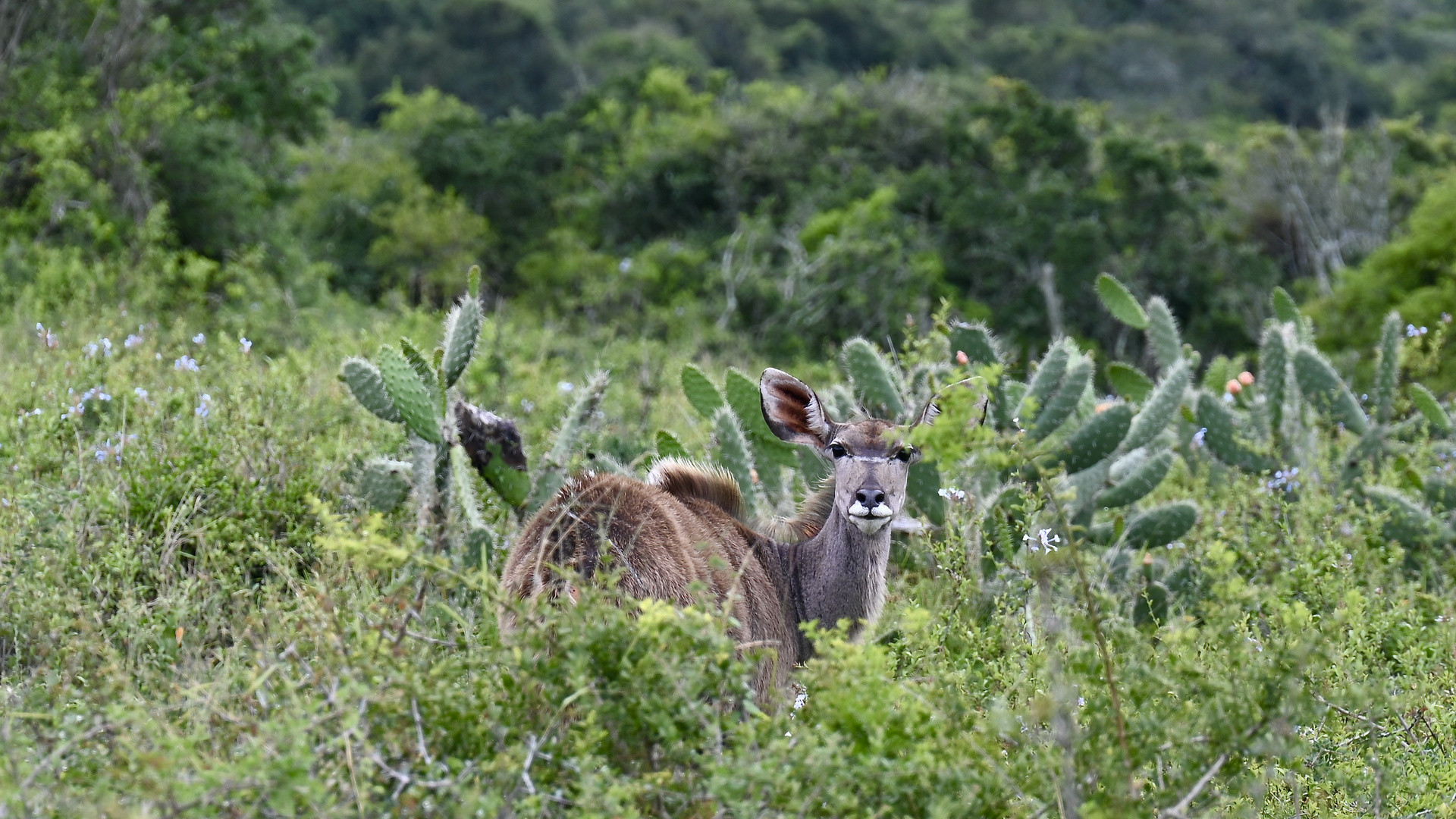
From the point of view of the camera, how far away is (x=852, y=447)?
502 cm

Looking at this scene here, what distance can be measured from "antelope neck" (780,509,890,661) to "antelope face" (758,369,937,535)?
0.25ft

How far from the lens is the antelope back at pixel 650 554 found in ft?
13.3

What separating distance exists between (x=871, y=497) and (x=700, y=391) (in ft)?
7.06

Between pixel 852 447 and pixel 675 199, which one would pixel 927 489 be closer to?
pixel 852 447

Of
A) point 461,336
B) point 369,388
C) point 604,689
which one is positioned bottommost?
point 369,388

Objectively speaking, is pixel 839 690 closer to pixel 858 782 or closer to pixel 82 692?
pixel 858 782

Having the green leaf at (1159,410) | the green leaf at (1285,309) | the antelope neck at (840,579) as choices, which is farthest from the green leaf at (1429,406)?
the antelope neck at (840,579)

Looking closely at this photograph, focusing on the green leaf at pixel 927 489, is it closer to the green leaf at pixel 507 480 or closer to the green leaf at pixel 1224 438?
the green leaf at pixel 507 480

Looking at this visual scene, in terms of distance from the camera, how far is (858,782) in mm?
3203

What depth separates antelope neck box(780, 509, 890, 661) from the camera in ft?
16.4

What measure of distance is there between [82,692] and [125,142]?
10123mm

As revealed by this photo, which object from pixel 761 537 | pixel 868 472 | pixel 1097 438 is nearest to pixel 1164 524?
pixel 1097 438

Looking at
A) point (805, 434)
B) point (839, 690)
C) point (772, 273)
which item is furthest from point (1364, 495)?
point (772, 273)

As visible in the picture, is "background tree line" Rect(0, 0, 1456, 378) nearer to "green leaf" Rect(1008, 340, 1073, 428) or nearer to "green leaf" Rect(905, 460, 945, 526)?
"green leaf" Rect(905, 460, 945, 526)
